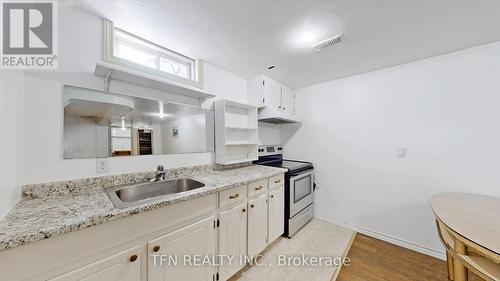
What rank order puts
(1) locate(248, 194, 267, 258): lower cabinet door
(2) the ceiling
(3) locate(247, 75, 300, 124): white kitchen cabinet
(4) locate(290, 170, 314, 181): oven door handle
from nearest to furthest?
(2) the ceiling < (1) locate(248, 194, 267, 258): lower cabinet door < (4) locate(290, 170, 314, 181): oven door handle < (3) locate(247, 75, 300, 124): white kitchen cabinet

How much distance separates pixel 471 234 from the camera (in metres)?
0.92

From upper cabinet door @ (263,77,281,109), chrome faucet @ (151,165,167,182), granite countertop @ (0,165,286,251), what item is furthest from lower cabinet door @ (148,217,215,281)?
upper cabinet door @ (263,77,281,109)

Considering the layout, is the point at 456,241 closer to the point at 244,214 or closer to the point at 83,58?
the point at 244,214

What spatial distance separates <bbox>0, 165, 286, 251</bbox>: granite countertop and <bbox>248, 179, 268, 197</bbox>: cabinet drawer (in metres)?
0.34

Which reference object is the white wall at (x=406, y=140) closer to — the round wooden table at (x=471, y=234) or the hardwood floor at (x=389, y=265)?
the hardwood floor at (x=389, y=265)

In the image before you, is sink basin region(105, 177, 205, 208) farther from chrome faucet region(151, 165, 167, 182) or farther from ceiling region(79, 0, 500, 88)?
ceiling region(79, 0, 500, 88)

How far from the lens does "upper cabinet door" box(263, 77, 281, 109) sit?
8.11ft

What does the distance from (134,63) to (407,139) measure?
3037mm

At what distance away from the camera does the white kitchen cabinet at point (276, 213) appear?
6.40 feet

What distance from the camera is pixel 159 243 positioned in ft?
3.48

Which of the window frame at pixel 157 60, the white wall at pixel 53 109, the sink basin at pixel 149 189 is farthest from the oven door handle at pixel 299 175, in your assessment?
the white wall at pixel 53 109

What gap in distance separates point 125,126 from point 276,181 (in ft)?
5.30

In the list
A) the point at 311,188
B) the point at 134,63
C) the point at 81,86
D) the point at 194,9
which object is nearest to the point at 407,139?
the point at 311,188

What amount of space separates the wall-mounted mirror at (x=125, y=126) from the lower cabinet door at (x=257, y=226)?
2.83ft
